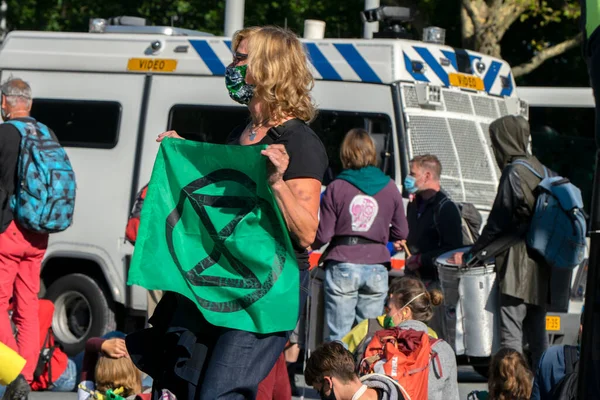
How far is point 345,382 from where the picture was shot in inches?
202

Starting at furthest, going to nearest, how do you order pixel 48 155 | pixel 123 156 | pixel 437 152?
pixel 123 156 → pixel 437 152 → pixel 48 155

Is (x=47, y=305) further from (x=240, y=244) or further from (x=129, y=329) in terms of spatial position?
(x=240, y=244)

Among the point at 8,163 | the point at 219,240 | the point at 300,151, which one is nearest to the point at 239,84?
the point at 300,151

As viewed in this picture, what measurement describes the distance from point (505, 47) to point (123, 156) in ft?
37.3

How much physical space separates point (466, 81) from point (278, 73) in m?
6.13

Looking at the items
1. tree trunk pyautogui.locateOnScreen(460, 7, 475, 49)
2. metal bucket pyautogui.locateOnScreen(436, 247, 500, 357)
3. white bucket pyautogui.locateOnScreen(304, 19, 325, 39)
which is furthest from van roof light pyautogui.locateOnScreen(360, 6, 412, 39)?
tree trunk pyautogui.locateOnScreen(460, 7, 475, 49)

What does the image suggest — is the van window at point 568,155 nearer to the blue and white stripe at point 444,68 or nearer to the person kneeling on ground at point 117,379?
the blue and white stripe at point 444,68

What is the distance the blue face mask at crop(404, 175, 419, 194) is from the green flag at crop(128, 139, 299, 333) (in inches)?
183

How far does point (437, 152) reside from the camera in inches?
375

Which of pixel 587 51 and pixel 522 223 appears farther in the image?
pixel 522 223

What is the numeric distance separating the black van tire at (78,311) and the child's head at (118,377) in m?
3.69

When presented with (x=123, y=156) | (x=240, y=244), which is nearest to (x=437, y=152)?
(x=123, y=156)

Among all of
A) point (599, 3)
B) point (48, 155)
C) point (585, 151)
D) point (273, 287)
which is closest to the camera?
point (599, 3)

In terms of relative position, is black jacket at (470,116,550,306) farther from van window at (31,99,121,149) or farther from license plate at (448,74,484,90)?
van window at (31,99,121,149)
